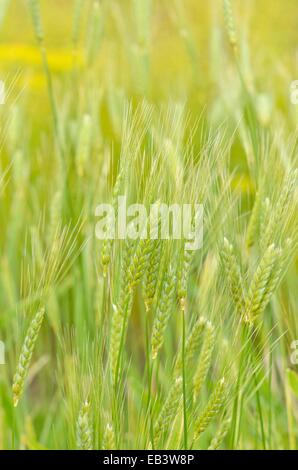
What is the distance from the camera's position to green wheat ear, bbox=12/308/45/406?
359 millimetres

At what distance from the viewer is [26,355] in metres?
0.36

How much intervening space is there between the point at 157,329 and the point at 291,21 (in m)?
2.33

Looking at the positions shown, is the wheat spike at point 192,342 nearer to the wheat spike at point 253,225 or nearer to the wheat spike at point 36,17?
the wheat spike at point 253,225

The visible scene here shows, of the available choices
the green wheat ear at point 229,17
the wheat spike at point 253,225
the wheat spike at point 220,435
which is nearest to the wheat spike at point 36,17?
the green wheat ear at point 229,17

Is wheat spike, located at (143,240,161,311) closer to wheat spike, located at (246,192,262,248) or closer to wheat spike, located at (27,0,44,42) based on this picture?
wheat spike, located at (246,192,262,248)

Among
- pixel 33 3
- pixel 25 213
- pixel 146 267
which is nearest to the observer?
pixel 146 267

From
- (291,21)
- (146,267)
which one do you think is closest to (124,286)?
(146,267)

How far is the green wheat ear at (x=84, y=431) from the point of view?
0.36 m

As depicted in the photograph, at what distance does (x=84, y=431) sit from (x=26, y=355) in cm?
4

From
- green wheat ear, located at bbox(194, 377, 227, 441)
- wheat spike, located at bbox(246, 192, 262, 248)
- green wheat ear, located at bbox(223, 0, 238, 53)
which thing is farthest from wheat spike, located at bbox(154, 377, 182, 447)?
green wheat ear, located at bbox(223, 0, 238, 53)

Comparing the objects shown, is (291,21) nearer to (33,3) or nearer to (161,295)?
(33,3)

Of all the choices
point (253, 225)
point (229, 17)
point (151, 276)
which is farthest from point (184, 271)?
point (229, 17)

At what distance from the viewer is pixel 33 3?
582 mm

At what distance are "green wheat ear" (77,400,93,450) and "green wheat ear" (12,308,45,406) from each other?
3cm
